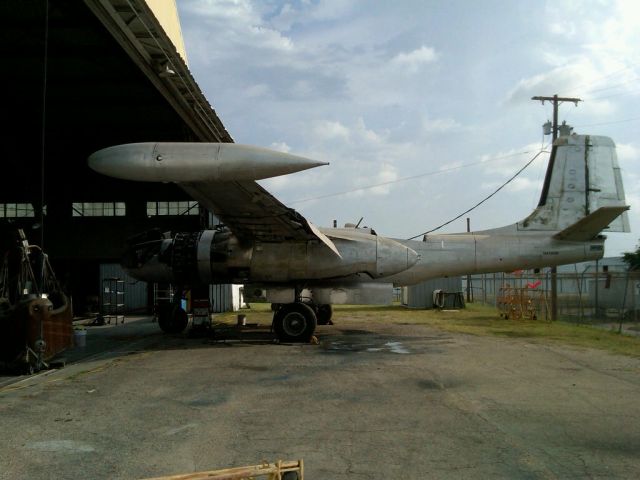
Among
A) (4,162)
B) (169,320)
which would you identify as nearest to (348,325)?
(169,320)

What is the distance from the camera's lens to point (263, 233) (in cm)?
1308

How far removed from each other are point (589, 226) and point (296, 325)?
8.80 metres

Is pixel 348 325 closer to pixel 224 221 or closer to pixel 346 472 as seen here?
pixel 224 221

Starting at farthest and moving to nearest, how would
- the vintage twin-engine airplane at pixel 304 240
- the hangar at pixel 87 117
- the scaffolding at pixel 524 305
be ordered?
the scaffolding at pixel 524 305 < the hangar at pixel 87 117 < the vintage twin-engine airplane at pixel 304 240

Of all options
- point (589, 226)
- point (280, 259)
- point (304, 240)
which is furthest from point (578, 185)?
point (280, 259)

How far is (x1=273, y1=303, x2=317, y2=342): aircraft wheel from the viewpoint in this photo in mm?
13117

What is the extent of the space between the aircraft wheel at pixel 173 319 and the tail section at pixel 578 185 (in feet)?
34.3

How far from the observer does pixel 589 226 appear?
15211mm

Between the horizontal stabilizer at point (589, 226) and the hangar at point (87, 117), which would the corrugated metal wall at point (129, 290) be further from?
the horizontal stabilizer at point (589, 226)

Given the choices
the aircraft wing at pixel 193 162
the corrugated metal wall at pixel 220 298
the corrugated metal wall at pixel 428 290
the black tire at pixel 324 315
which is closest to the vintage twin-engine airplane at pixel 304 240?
the aircraft wing at pixel 193 162

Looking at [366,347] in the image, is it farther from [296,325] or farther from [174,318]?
[174,318]

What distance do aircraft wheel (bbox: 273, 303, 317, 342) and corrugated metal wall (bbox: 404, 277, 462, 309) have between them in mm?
19527

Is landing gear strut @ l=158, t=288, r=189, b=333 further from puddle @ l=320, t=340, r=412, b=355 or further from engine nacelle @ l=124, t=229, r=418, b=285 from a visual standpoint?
puddle @ l=320, t=340, r=412, b=355

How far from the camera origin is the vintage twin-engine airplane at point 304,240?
9023 mm
